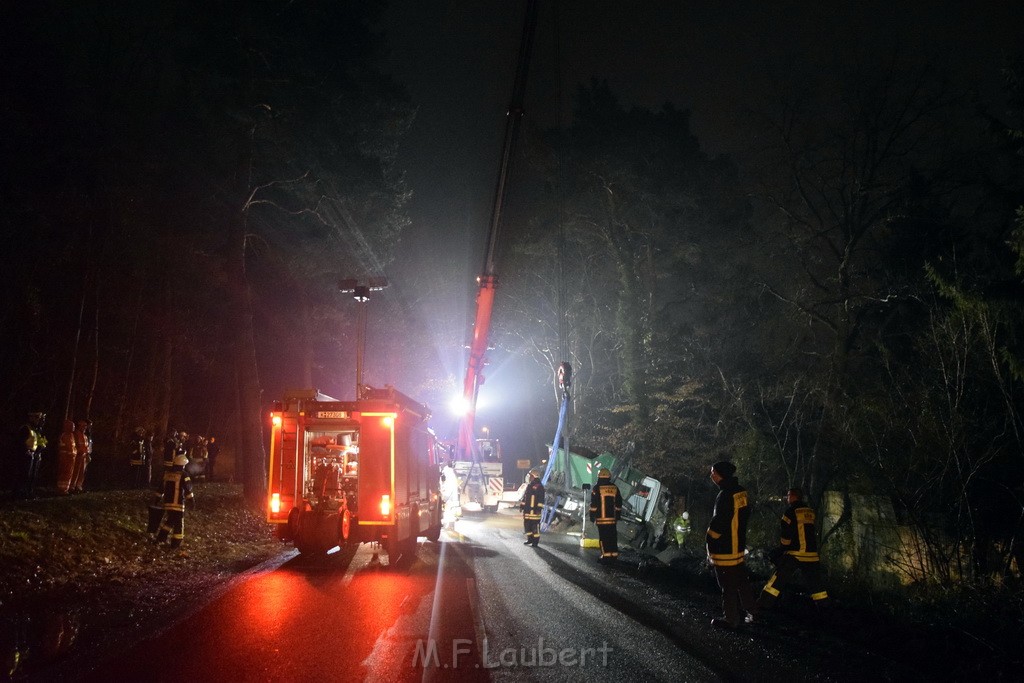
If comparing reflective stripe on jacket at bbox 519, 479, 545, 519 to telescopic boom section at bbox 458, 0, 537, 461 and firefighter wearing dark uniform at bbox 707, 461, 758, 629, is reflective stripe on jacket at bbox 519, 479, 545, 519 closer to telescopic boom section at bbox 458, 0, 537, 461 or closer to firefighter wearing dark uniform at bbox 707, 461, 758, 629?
telescopic boom section at bbox 458, 0, 537, 461

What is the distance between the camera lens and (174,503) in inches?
442

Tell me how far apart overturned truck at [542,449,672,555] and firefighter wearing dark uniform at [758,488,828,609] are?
16.9 ft

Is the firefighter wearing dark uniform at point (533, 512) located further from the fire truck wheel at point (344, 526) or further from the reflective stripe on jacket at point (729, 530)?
the reflective stripe on jacket at point (729, 530)

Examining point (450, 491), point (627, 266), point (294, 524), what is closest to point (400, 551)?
point (294, 524)

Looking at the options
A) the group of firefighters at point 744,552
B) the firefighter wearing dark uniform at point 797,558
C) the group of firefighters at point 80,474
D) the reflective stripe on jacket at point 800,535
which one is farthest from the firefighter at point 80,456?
the reflective stripe on jacket at point 800,535

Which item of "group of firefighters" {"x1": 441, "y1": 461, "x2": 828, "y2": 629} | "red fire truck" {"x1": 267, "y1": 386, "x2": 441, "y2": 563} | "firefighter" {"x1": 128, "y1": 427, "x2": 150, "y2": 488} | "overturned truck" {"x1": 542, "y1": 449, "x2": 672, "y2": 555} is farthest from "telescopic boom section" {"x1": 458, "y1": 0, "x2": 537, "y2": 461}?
"firefighter" {"x1": 128, "y1": 427, "x2": 150, "y2": 488}

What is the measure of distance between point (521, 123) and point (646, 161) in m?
14.8

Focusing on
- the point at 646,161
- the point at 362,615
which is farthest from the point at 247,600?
the point at 646,161

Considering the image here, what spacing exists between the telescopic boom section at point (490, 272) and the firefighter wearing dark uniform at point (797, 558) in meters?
7.26

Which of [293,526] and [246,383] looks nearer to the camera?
[293,526]

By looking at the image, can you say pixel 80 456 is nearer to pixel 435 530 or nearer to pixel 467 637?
pixel 435 530

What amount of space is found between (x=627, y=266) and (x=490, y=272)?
11257 millimetres

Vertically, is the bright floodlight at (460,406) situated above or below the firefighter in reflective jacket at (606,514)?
above

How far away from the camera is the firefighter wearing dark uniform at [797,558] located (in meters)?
7.97
